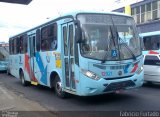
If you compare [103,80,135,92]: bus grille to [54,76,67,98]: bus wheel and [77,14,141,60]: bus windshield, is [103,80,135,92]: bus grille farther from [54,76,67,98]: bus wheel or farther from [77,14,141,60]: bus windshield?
[54,76,67,98]: bus wheel

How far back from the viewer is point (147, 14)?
107 ft

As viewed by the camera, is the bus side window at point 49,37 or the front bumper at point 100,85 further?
the bus side window at point 49,37

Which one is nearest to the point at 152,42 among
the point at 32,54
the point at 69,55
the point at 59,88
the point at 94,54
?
the point at 32,54

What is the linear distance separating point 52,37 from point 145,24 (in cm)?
2306

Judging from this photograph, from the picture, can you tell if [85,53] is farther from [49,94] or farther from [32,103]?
[49,94]

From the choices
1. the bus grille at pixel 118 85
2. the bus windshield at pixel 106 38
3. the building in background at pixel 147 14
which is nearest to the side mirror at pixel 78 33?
the bus windshield at pixel 106 38

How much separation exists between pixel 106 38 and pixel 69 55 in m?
1.44

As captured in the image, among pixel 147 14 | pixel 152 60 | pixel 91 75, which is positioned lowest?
pixel 91 75

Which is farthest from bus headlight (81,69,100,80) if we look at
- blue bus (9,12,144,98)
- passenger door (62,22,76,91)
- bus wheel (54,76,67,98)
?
bus wheel (54,76,67,98)

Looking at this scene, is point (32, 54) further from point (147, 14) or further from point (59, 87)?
point (147, 14)

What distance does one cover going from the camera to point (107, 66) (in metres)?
9.08

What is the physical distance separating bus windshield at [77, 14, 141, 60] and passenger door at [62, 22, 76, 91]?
2.26 feet

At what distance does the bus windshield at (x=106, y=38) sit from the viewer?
29.9ft

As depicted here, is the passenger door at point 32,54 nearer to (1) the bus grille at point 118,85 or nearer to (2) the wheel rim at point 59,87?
(2) the wheel rim at point 59,87
